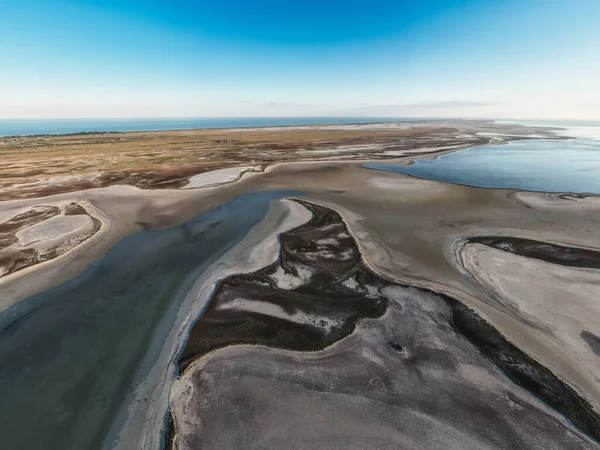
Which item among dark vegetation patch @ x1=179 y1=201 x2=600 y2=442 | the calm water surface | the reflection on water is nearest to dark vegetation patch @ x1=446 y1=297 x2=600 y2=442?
dark vegetation patch @ x1=179 y1=201 x2=600 y2=442

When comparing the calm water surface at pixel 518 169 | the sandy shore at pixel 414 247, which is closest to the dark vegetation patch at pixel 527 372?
the sandy shore at pixel 414 247

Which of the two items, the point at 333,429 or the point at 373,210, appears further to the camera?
the point at 373,210

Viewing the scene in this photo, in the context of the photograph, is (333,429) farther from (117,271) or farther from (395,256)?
(117,271)

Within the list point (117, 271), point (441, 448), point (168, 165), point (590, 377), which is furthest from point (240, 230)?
point (168, 165)

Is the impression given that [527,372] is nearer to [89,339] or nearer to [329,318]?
[329,318]

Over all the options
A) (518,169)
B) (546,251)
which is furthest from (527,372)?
(518,169)

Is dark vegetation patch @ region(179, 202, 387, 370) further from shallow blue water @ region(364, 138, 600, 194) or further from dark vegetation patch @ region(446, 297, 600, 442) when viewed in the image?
shallow blue water @ region(364, 138, 600, 194)

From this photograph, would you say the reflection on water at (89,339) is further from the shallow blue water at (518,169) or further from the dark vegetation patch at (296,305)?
the shallow blue water at (518,169)
